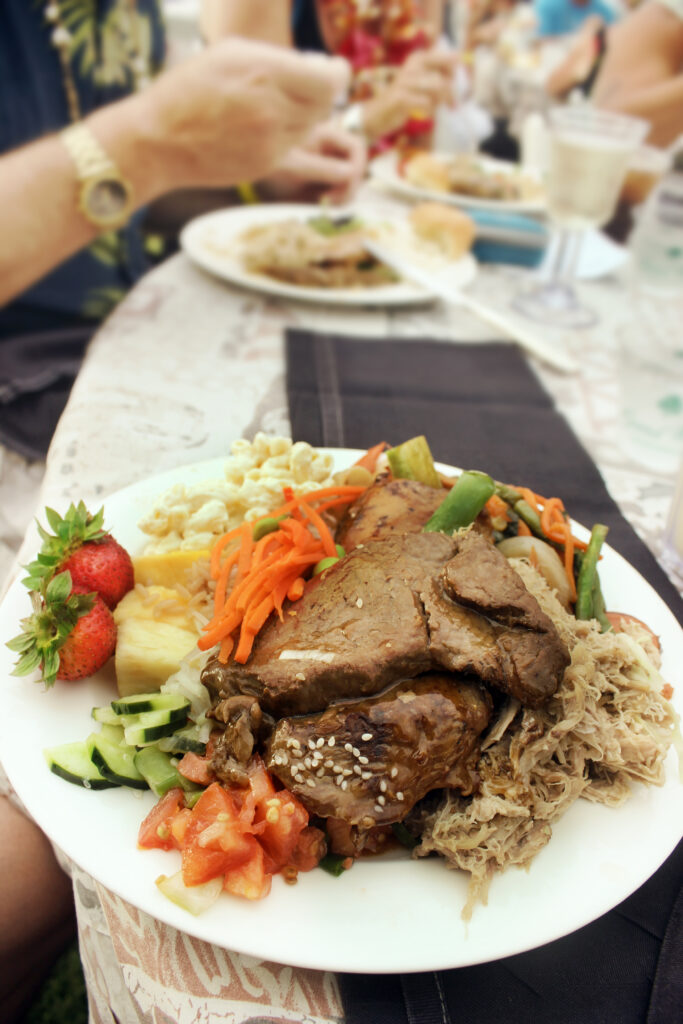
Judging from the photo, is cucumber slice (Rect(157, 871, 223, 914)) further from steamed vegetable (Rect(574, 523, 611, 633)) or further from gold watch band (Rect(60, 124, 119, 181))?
gold watch band (Rect(60, 124, 119, 181))

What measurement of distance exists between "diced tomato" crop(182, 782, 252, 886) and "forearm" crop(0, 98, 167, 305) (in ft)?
6.13

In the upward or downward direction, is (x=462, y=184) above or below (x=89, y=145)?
below

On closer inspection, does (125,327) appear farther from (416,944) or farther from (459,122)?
(459,122)

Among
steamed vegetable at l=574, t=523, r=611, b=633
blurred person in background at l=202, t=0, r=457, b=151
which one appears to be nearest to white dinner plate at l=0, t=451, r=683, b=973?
steamed vegetable at l=574, t=523, r=611, b=633

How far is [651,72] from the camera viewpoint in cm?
399

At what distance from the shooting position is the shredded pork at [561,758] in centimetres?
92

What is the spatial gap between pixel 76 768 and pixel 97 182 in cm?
191

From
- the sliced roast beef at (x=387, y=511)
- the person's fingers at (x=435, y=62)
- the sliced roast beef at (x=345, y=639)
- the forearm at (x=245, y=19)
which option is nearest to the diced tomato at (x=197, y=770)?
the sliced roast beef at (x=345, y=639)

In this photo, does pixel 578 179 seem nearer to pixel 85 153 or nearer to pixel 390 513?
pixel 85 153

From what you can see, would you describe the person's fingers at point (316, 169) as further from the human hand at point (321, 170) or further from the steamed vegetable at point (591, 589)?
the steamed vegetable at point (591, 589)

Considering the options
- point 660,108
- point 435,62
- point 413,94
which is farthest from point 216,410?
point 660,108

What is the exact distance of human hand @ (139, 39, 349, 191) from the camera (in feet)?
7.52

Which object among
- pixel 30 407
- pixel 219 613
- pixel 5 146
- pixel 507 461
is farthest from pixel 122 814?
pixel 5 146

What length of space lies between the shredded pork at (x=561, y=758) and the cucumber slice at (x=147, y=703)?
416 mm
